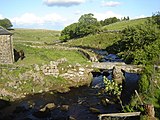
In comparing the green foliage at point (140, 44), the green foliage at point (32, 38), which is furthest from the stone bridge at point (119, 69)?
the green foliage at point (32, 38)

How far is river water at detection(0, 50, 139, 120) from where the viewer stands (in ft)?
115

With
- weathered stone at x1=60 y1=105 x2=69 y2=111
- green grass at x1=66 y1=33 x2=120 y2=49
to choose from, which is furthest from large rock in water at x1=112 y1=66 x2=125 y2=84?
green grass at x1=66 y1=33 x2=120 y2=49

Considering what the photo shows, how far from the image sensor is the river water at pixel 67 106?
115 ft

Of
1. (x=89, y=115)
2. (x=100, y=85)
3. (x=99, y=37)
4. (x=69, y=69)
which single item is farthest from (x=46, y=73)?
(x=99, y=37)

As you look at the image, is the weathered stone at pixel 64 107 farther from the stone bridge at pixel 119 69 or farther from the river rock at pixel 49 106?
the stone bridge at pixel 119 69

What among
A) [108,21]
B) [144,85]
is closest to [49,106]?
[144,85]

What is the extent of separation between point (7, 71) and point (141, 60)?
23025 millimetres

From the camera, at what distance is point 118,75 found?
4669 centimetres

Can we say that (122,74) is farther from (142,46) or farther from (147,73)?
(142,46)

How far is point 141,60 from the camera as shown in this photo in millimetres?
51938

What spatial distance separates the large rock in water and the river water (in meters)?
1.15

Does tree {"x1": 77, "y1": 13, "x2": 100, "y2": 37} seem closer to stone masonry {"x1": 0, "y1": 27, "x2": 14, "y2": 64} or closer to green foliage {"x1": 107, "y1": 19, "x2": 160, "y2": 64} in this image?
green foliage {"x1": 107, "y1": 19, "x2": 160, "y2": 64}

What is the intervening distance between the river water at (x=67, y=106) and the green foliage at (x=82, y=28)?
248 feet

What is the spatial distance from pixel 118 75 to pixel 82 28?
7731 cm
